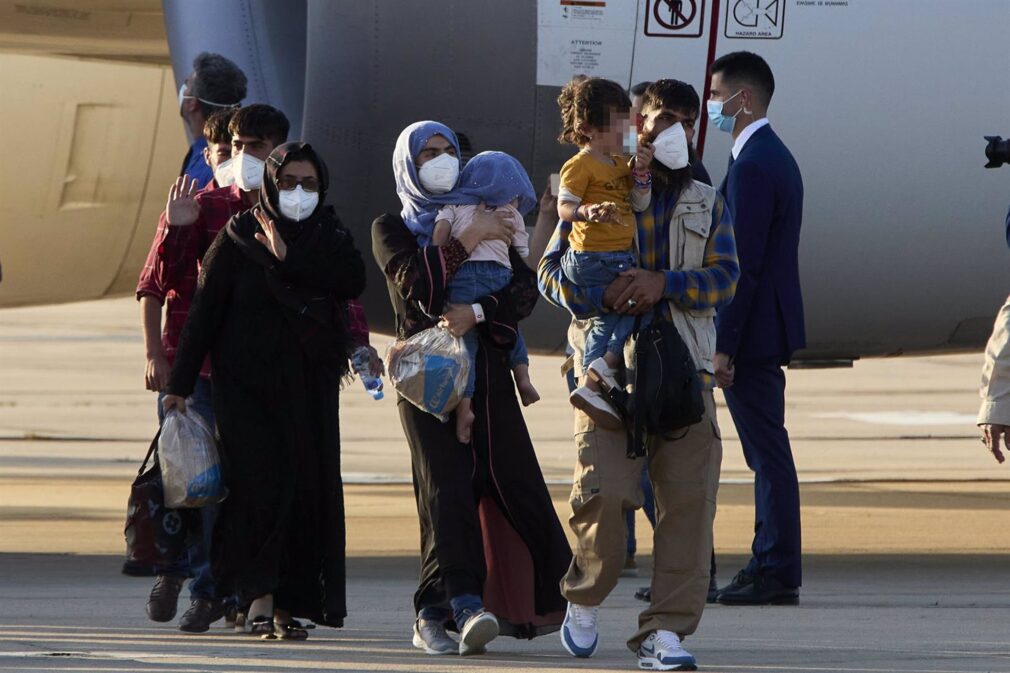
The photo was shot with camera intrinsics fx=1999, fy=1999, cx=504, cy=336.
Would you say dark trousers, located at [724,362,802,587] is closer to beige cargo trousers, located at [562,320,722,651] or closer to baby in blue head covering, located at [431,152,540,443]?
baby in blue head covering, located at [431,152,540,443]

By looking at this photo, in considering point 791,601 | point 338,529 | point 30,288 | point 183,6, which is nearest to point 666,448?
point 338,529

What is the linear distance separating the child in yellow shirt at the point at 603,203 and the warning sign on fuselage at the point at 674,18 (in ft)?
7.60

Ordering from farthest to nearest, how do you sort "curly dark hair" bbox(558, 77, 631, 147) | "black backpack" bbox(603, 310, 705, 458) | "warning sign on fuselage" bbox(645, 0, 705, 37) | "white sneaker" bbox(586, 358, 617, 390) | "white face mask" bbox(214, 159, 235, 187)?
"warning sign on fuselage" bbox(645, 0, 705, 37)
"white face mask" bbox(214, 159, 235, 187)
"curly dark hair" bbox(558, 77, 631, 147)
"white sneaker" bbox(586, 358, 617, 390)
"black backpack" bbox(603, 310, 705, 458)

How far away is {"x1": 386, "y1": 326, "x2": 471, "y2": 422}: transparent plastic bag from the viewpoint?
19.1 feet

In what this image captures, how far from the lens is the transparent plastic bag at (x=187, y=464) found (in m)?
6.10

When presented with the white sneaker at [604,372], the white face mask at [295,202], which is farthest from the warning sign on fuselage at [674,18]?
the white sneaker at [604,372]

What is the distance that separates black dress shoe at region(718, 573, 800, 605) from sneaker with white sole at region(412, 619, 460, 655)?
1.52 metres

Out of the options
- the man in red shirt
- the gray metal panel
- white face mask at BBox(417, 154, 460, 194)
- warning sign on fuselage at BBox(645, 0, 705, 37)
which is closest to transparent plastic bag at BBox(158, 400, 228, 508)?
the man in red shirt

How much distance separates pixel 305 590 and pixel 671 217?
1.63m

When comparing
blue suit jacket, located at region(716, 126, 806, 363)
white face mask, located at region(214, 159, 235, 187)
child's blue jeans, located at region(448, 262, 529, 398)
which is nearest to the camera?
child's blue jeans, located at region(448, 262, 529, 398)

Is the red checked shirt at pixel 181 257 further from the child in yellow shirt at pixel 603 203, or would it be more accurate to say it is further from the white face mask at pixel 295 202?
the child in yellow shirt at pixel 603 203

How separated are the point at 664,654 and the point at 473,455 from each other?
0.89 meters

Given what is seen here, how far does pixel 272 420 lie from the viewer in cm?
619

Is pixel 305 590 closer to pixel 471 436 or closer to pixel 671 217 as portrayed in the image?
pixel 471 436
